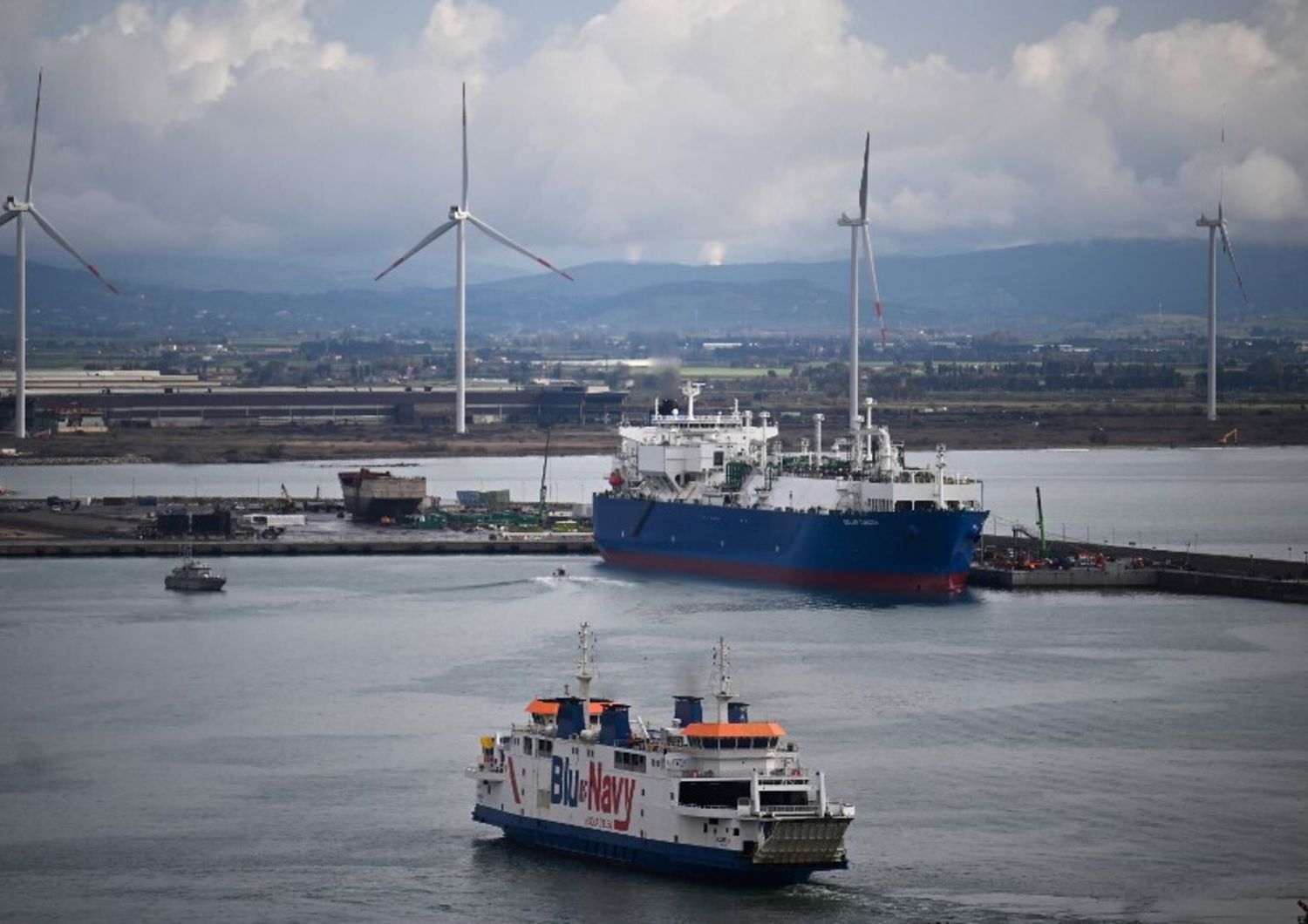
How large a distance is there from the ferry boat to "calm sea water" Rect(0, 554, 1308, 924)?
43cm

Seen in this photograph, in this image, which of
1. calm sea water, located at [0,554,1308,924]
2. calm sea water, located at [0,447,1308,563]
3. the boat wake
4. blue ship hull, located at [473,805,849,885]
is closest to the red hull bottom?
calm sea water, located at [0,554,1308,924]

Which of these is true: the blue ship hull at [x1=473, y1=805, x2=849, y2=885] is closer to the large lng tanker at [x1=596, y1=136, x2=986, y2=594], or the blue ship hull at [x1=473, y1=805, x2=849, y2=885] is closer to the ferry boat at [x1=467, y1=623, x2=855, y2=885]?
the ferry boat at [x1=467, y1=623, x2=855, y2=885]

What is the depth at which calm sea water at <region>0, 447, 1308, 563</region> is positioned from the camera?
86625 mm

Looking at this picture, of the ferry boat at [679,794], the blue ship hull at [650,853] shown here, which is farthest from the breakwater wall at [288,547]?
the ferry boat at [679,794]

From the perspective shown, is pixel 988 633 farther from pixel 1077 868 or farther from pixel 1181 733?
pixel 1077 868

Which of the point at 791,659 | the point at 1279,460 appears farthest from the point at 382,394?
the point at 791,659

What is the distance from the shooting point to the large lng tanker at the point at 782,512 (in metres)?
67.4

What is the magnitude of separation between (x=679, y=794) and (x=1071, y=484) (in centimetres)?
8166

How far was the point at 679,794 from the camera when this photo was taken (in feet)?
106

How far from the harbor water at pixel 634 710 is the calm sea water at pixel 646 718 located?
0.09 meters

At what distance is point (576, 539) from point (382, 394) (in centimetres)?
8222

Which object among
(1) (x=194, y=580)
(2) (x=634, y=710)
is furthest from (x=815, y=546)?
(2) (x=634, y=710)

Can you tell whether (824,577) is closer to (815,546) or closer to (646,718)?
(815,546)

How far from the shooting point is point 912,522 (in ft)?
220
